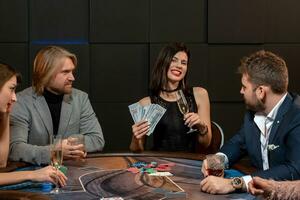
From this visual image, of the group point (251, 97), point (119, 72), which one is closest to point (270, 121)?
point (251, 97)

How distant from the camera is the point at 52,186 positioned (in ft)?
6.72

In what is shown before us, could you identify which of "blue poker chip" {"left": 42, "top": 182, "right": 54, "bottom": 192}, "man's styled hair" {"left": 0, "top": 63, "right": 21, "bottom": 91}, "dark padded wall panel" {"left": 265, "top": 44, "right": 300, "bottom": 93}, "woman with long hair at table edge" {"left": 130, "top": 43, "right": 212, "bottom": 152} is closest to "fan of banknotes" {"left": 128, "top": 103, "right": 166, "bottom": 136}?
"woman with long hair at table edge" {"left": 130, "top": 43, "right": 212, "bottom": 152}

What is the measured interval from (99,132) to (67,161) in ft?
1.95

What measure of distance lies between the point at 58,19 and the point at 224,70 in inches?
61.3

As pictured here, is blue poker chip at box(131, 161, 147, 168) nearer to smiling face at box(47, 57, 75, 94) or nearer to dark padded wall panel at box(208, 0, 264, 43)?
smiling face at box(47, 57, 75, 94)

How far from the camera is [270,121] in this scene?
2.44m

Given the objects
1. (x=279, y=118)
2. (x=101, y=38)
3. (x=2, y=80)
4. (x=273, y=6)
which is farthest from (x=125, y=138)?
(x=279, y=118)

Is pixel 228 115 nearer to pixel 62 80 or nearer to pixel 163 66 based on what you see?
pixel 163 66

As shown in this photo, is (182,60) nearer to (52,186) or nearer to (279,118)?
(279,118)

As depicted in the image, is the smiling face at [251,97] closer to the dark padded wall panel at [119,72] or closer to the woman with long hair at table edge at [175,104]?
the woman with long hair at table edge at [175,104]

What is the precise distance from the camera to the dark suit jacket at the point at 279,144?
7.10ft

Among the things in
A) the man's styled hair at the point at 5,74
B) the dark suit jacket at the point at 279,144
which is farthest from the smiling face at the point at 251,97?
the man's styled hair at the point at 5,74

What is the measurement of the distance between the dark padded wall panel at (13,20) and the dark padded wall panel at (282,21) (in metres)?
2.19

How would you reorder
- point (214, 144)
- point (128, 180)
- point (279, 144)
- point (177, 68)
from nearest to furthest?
point (128, 180), point (279, 144), point (214, 144), point (177, 68)
